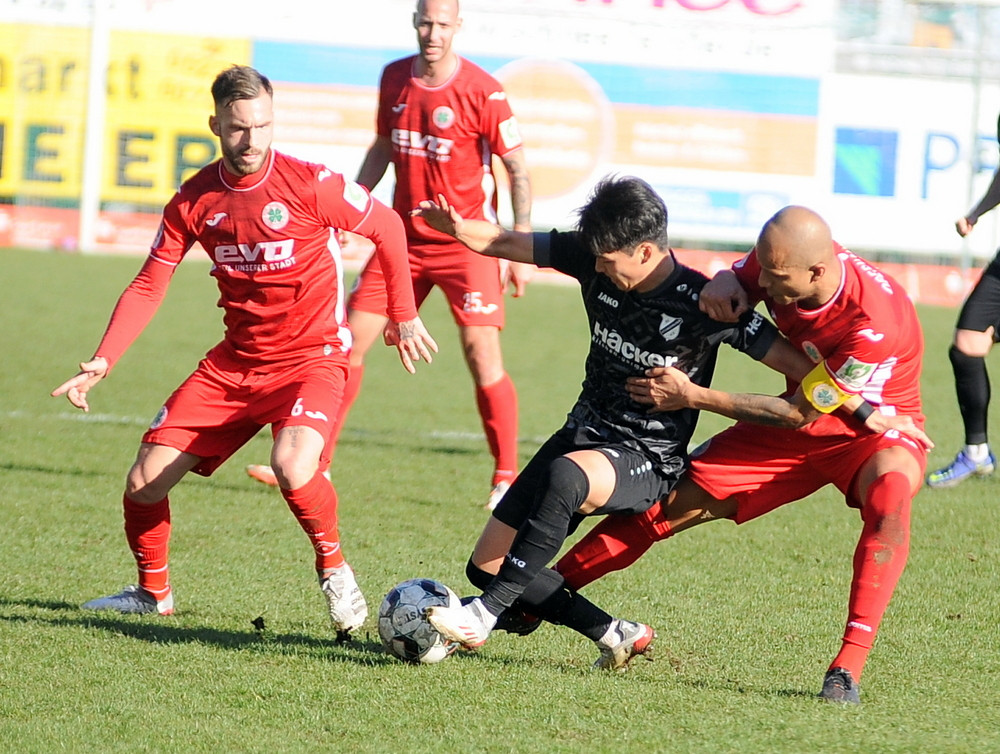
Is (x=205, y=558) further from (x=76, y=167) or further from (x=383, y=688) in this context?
(x=76, y=167)

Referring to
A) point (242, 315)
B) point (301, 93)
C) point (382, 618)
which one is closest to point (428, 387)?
point (242, 315)

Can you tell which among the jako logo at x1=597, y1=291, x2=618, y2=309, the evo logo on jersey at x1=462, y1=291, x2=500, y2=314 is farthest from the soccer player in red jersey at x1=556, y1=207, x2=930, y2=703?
the evo logo on jersey at x1=462, y1=291, x2=500, y2=314

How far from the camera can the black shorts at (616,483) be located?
4.30 meters

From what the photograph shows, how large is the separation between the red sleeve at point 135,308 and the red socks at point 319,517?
2.61ft

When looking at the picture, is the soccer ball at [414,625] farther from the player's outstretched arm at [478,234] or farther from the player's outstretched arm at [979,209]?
the player's outstretched arm at [979,209]

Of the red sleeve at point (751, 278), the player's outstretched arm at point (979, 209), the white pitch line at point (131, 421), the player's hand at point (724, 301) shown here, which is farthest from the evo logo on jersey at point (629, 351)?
the white pitch line at point (131, 421)

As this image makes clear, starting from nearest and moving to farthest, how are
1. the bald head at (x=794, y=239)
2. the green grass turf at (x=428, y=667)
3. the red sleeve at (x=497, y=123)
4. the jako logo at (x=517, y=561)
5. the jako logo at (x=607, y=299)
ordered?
the green grass turf at (x=428, y=667) → the bald head at (x=794, y=239) → the jako logo at (x=517, y=561) → the jako logo at (x=607, y=299) → the red sleeve at (x=497, y=123)

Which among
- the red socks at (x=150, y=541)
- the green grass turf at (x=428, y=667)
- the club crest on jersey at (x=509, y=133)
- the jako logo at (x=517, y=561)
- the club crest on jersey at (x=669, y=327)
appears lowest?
the green grass turf at (x=428, y=667)

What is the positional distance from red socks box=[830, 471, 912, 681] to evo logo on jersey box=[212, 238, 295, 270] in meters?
2.17

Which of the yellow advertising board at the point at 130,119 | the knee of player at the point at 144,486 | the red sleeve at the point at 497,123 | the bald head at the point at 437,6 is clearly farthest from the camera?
the yellow advertising board at the point at 130,119

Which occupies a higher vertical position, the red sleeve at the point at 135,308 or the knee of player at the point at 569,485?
the red sleeve at the point at 135,308

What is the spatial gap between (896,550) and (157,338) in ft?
31.3

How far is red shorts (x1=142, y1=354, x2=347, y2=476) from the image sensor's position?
4840 millimetres

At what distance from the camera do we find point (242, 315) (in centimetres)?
499
